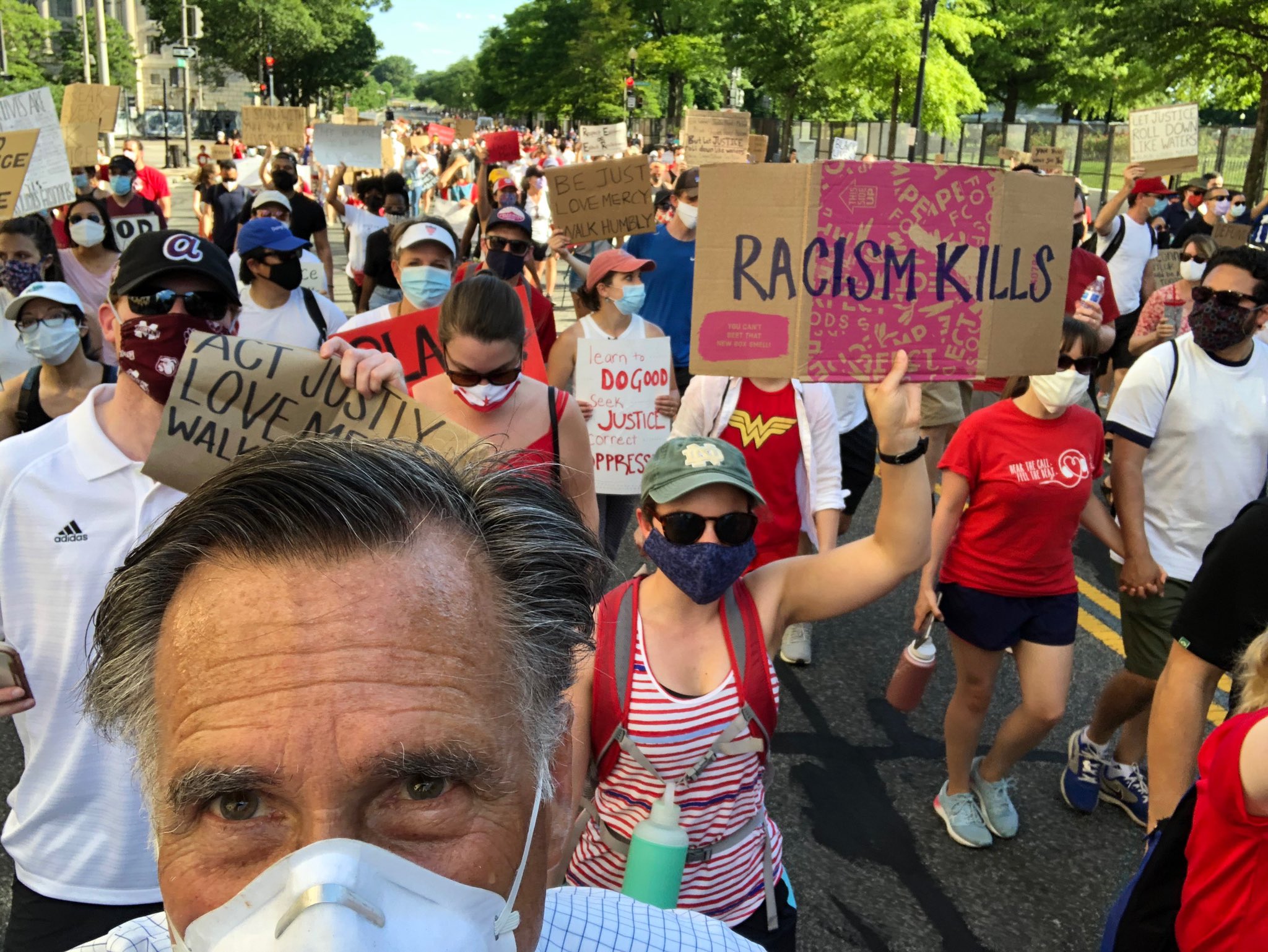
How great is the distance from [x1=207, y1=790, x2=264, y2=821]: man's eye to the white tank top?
14.6 ft

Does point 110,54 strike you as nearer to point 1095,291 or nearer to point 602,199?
point 602,199

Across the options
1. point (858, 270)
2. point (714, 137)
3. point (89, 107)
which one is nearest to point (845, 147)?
point (714, 137)

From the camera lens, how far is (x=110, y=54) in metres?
69.6

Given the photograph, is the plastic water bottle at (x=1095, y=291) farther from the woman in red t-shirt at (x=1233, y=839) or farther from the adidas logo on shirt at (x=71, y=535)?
the adidas logo on shirt at (x=71, y=535)

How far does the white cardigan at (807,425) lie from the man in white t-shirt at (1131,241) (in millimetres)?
5893

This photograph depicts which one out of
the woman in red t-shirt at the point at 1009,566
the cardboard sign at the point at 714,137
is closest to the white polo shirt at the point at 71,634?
the woman in red t-shirt at the point at 1009,566

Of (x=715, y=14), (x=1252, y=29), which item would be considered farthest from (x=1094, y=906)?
(x=715, y=14)

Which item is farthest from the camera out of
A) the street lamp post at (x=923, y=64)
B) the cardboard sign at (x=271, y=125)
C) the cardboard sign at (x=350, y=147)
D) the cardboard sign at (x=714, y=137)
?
the street lamp post at (x=923, y=64)

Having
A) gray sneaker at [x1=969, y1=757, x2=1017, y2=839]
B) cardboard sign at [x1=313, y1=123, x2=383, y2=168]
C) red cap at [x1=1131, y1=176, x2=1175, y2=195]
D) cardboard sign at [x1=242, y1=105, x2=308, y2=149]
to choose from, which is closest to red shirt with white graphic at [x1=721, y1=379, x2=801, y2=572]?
gray sneaker at [x1=969, y1=757, x2=1017, y2=839]

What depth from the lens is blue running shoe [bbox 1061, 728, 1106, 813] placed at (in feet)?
14.1

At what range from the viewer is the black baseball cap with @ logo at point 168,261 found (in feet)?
8.16

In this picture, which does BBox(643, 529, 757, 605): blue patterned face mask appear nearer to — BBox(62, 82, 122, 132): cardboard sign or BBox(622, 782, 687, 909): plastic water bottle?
BBox(622, 782, 687, 909): plastic water bottle

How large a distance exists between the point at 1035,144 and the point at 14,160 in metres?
33.8

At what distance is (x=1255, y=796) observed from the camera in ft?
6.11
